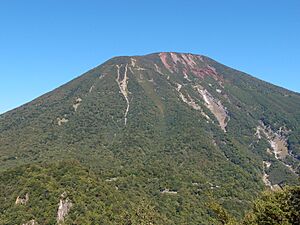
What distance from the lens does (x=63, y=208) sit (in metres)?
89.6

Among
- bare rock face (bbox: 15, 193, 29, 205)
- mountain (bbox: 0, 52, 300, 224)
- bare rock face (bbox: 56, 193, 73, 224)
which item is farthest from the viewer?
bare rock face (bbox: 15, 193, 29, 205)

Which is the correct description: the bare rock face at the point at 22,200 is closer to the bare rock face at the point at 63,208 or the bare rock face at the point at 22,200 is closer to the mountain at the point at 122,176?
the mountain at the point at 122,176

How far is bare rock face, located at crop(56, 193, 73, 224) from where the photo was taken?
285 ft

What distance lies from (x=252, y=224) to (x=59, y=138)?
161582 mm

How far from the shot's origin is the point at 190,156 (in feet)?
579

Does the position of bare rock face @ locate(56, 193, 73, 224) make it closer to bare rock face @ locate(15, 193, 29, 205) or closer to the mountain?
the mountain

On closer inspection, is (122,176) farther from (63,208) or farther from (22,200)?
(22,200)

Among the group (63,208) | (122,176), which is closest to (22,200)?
(63,208)

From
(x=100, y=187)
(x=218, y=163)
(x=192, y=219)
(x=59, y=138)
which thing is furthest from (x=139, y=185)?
(x=59, y=138)

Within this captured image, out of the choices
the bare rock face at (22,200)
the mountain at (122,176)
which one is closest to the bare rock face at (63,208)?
the mountain at (122,176)

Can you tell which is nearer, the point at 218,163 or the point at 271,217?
the point at 271,217

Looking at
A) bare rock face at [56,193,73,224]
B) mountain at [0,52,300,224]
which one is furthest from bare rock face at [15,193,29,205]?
bare rock face at [56,193,73,224]

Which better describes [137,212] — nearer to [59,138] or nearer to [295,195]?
[295,195]

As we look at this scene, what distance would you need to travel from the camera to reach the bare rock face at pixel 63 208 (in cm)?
8700
